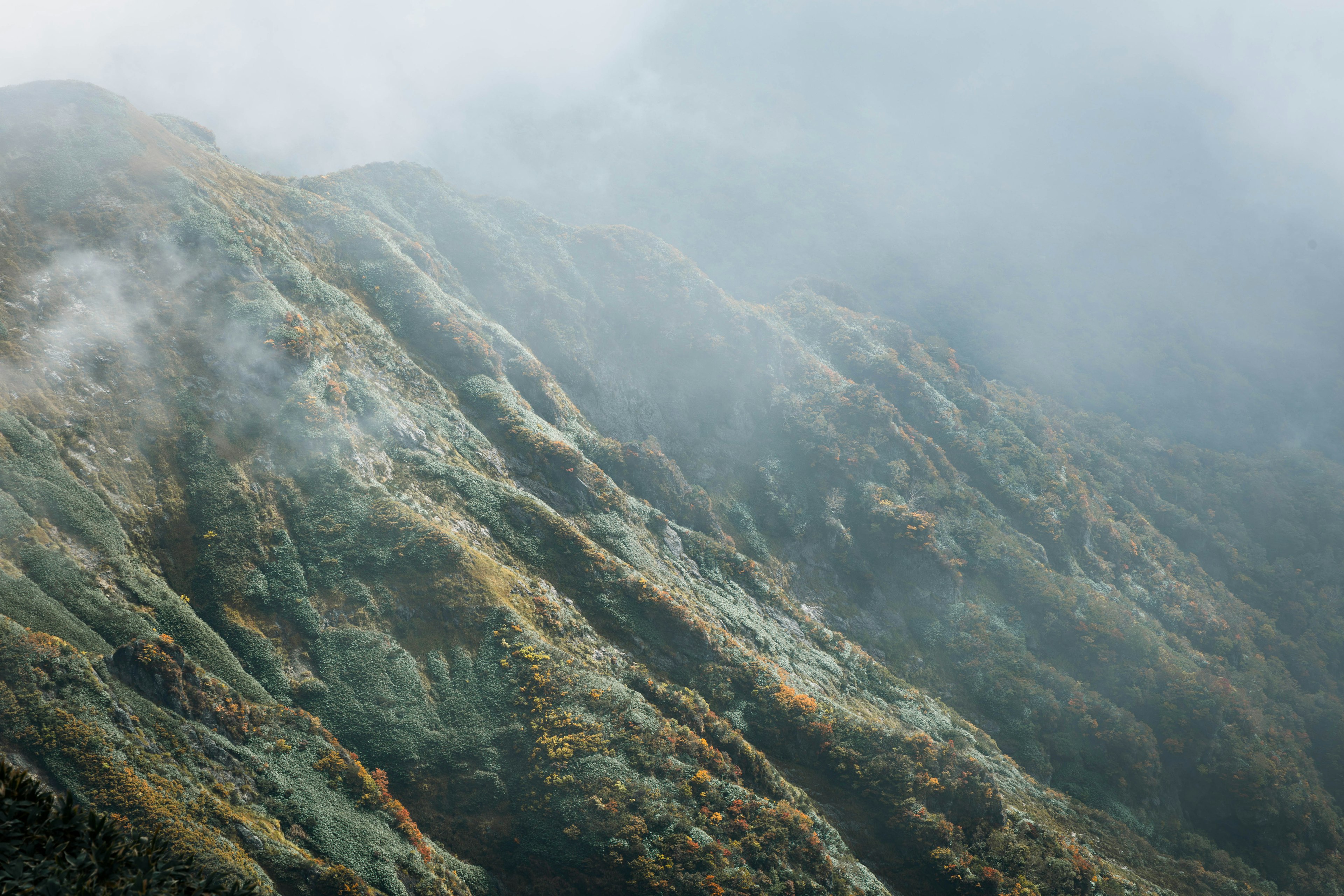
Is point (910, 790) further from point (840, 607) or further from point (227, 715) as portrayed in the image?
point (227, 715)

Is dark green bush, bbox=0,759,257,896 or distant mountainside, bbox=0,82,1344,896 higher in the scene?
distant mountainside, bbox=0,82,1344,896

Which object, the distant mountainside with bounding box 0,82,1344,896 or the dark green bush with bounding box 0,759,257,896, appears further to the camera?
the distant mountainside with bounding box 0,82,1344,896

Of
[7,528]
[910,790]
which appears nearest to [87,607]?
[7,528]

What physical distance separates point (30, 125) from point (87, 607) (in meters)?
54.8

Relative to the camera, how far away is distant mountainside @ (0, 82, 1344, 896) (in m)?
34.4

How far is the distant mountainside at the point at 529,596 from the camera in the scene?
34.4 metres

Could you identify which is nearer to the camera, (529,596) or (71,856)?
(71,856)

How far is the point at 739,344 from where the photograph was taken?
11775 centimetres

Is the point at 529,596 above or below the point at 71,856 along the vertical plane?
above

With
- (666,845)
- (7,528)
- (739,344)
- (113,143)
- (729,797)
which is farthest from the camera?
(739,344)

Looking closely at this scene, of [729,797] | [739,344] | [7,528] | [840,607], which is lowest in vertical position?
[7,528]

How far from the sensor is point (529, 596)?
51156mm

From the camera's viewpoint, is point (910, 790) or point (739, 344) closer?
point (910, 790)

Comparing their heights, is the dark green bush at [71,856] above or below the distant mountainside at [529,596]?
below
